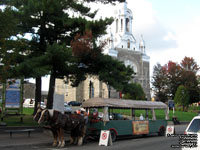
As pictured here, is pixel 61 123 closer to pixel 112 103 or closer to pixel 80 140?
pixel 80 140

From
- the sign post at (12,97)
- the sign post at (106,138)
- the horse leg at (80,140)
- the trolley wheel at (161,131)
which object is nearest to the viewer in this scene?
the sign post at (106,138)

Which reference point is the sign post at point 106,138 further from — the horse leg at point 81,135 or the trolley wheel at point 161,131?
the trolley wheel at point 161,131

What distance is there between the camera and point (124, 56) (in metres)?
73.4

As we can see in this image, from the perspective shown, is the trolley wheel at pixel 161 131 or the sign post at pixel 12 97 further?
the sign post at pixel 12 97

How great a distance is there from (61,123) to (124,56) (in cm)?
6119

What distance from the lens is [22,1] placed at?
19.5 m

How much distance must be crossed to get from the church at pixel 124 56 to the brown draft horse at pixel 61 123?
53767 mm

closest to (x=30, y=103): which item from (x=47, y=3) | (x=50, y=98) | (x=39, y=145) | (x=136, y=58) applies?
(x=50, y=98)

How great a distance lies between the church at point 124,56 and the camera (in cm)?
7194

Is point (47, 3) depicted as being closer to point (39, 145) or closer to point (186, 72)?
point (39, 145)

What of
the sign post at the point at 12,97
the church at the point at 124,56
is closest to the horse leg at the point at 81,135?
the sign post at the point at 12,97

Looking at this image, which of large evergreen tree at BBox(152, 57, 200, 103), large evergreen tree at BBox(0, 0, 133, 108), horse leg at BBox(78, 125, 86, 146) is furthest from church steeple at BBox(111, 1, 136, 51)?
horse leg at BBox(78, 125, 86, 146)

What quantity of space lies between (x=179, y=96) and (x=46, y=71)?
131 feet

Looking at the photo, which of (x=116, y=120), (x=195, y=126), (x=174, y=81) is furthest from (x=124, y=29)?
(x=195, y=126)
